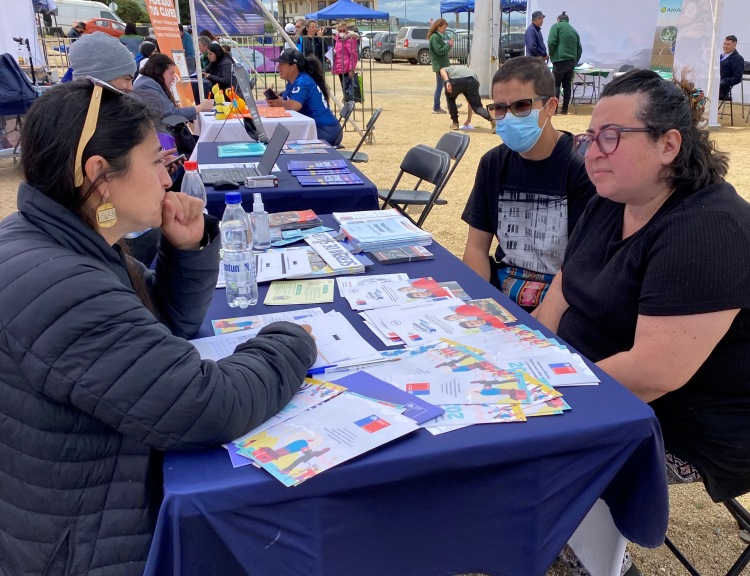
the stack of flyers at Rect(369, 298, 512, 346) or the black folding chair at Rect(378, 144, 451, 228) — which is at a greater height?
the stack of flyers at Rect(369, 298, 512, 346)

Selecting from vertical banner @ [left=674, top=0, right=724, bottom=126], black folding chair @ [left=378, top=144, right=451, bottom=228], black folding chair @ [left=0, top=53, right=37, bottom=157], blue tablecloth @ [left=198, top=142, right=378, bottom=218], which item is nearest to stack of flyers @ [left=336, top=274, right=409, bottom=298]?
blue tablecloth @ [left=198, top=142, right=378, bottom=218]

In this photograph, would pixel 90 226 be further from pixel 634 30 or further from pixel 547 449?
pixel 634 30

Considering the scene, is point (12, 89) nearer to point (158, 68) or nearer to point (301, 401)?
point (158, 68)

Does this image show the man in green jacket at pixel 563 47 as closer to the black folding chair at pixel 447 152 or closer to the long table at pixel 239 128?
the long table at pixel 239 128

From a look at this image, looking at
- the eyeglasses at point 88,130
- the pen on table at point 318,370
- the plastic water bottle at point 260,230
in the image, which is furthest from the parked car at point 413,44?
the eyeglasses at point 88,130

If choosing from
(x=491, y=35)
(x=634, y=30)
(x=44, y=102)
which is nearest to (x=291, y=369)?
(x=44, y=102)

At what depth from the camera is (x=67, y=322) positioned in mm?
933

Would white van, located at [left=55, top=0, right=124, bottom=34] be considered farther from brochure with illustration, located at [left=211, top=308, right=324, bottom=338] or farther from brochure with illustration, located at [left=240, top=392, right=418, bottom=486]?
brochure with illustration, located at [left=240, top=392, right=418, bottom=486]

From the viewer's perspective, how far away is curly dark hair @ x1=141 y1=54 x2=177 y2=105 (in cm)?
570

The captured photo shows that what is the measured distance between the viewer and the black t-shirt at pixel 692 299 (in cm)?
138

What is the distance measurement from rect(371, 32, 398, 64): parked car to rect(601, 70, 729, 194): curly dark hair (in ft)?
80.8

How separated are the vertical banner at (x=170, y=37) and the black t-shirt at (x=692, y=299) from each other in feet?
20.7

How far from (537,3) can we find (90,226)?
1232cm

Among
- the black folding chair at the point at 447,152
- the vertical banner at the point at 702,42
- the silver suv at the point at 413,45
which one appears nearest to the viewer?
the black folding chair at the point at 447,152
